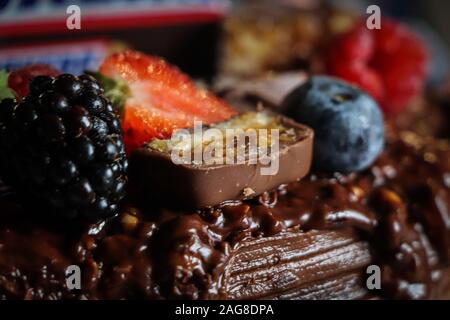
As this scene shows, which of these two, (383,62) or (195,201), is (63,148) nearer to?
(195,201)

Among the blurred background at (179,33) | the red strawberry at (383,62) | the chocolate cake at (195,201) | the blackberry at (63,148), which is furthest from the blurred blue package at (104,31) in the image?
the blackberry at (63,148)

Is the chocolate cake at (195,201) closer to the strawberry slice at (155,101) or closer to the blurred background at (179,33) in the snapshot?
the strawberry slice at (155,101)

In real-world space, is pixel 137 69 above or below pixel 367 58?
above

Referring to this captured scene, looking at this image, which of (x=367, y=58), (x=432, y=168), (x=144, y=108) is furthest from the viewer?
(x=367, y=58)

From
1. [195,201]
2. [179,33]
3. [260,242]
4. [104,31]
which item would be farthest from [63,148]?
[179,33]

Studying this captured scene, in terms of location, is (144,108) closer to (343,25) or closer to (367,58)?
(367,58)

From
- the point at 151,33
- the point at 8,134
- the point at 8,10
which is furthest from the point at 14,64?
the point at 8,134
